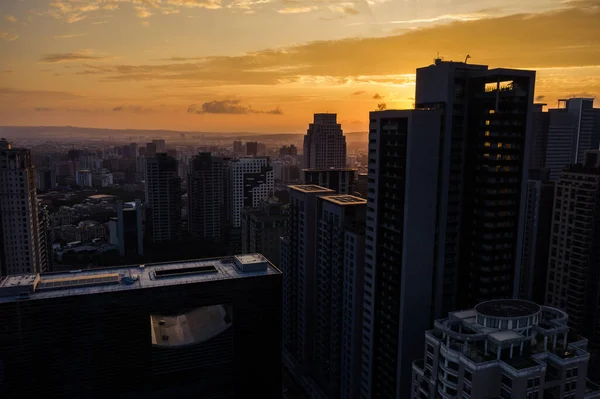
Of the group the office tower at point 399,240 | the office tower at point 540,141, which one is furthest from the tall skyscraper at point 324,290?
the office tower at point 540,141

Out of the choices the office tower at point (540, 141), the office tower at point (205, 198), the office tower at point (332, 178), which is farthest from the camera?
the office tower at point (540, 141)

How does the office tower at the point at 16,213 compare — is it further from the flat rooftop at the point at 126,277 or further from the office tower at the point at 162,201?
the office tower at the point at 162,201

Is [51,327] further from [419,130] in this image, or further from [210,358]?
[419,130]

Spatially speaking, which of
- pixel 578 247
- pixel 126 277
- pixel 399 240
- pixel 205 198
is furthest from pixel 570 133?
pixel 126 277

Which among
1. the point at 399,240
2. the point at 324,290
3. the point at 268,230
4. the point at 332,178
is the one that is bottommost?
the point at 324,290

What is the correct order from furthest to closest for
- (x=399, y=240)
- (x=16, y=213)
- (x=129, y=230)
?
1. (x=129, y=230)
2. (x=16, y=213)
3. (x=399, y=240)

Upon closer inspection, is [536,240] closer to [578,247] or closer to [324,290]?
[578,247]
